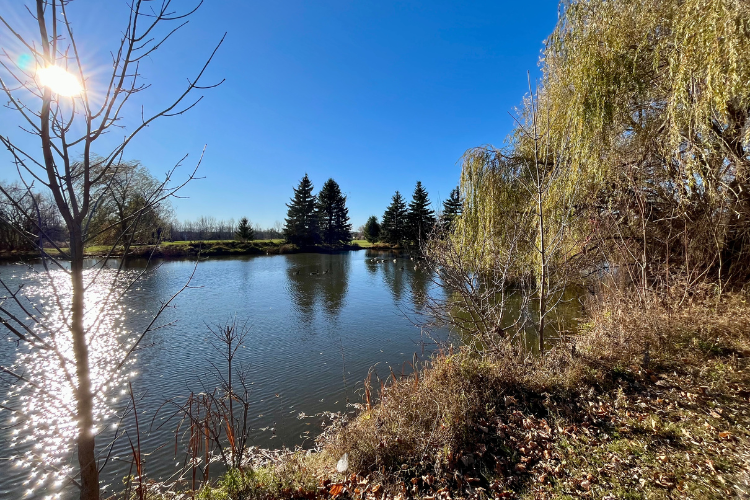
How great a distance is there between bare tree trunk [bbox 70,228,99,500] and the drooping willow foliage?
4.27 meters

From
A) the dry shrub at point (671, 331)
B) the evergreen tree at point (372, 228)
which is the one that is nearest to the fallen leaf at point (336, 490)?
the dry shrub at point (671, 331)

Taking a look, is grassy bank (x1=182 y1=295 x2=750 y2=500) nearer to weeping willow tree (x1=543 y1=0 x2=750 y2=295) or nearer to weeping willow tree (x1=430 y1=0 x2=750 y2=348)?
weeping willow tree (x1=430 y1=0 x2=750 y2=348)

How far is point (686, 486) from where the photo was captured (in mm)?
2479

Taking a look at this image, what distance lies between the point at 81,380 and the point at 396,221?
3775 centimetres

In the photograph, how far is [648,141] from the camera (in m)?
5.53

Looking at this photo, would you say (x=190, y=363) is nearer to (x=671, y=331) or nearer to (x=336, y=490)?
(x=336, y=490)

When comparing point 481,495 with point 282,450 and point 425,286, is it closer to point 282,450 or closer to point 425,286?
point 282,450

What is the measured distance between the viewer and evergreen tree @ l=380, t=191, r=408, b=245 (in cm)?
3856

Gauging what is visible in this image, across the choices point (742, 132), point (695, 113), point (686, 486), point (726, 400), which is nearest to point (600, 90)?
point (695, 113)

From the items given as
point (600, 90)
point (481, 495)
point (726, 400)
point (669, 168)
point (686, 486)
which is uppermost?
point (600, 90)

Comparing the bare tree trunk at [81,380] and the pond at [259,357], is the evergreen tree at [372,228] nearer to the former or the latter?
the pond at [259,357]

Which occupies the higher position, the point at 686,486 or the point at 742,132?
the point at 742,132

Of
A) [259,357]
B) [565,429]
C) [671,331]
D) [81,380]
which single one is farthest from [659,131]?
[259,357]

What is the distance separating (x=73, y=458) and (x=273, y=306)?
8.71 meters
